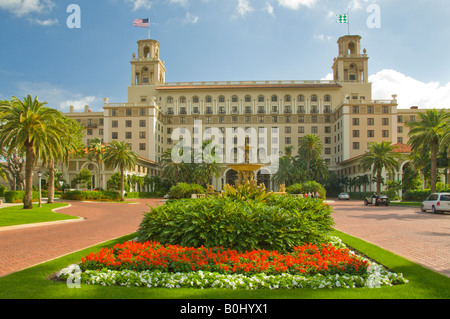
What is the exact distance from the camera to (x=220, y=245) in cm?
949

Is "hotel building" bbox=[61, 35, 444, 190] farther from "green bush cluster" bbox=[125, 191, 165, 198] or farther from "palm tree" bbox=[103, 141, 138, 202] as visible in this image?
"palm tree" bbox=[103, 141, 138, 202]

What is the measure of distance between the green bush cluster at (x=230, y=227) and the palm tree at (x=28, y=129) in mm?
25029

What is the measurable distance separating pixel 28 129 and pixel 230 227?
27.9 metres

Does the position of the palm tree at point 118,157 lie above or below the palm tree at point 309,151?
below

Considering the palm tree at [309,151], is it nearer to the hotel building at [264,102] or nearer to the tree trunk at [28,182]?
the hotel building at [264,102]

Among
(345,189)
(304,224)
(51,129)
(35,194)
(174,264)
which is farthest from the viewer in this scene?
(345,189)

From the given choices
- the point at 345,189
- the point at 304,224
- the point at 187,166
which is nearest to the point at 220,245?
the point at 304,224

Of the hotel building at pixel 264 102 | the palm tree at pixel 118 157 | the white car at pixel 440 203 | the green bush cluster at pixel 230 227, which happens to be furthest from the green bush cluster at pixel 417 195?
the green bush cluster at pixel 230 227

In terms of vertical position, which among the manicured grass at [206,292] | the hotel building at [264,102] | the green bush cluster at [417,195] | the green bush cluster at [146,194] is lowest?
the green bush cluster at [146,194]

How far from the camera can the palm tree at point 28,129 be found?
3111 centimetres

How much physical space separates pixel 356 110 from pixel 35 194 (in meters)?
68.5

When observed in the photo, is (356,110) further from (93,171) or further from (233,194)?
(233,194)

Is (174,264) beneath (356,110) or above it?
beneath

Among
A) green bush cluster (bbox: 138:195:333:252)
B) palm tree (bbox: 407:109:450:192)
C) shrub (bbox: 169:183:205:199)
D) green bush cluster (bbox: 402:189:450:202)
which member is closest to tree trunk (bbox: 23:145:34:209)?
shrub (bbox: 169:183:205:199)
